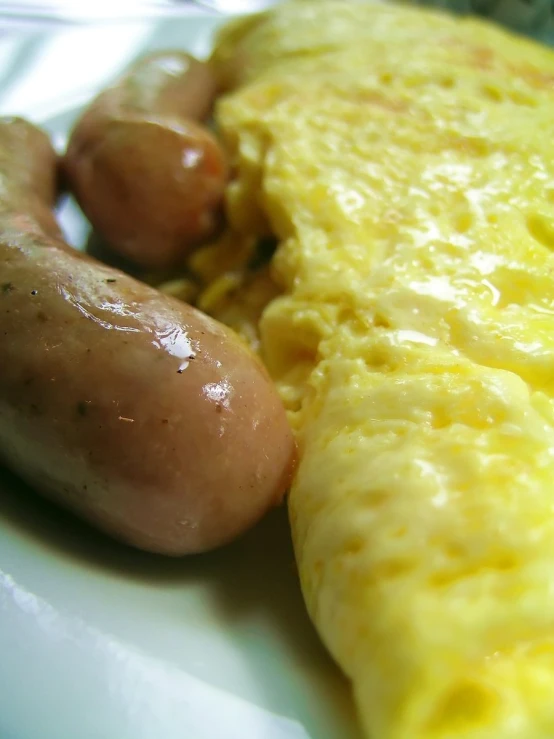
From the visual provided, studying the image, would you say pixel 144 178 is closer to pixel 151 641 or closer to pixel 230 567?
pixel 230 567

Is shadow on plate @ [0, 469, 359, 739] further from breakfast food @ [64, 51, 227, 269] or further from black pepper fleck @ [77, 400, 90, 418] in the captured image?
breakfast food @ [64, 51, 227, 269]

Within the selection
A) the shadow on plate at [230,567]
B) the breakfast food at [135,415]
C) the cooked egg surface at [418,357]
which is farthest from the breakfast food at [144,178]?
the shadow on plate at [230,567]

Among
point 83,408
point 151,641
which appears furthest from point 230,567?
point 83,408

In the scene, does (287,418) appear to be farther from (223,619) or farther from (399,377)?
(223,619)

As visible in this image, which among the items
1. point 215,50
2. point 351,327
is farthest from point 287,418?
point 215,50

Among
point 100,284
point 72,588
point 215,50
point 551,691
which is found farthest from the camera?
point 215,50

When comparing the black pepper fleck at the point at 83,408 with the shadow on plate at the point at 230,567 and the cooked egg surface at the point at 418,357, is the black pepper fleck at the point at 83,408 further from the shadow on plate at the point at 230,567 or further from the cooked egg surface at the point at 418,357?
the cooked egg surface at the point at 418,357

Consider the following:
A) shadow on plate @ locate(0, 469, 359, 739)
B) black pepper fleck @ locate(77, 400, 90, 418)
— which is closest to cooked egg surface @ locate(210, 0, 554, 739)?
shadow on plate @ locate(0, 469, 359, 739)
